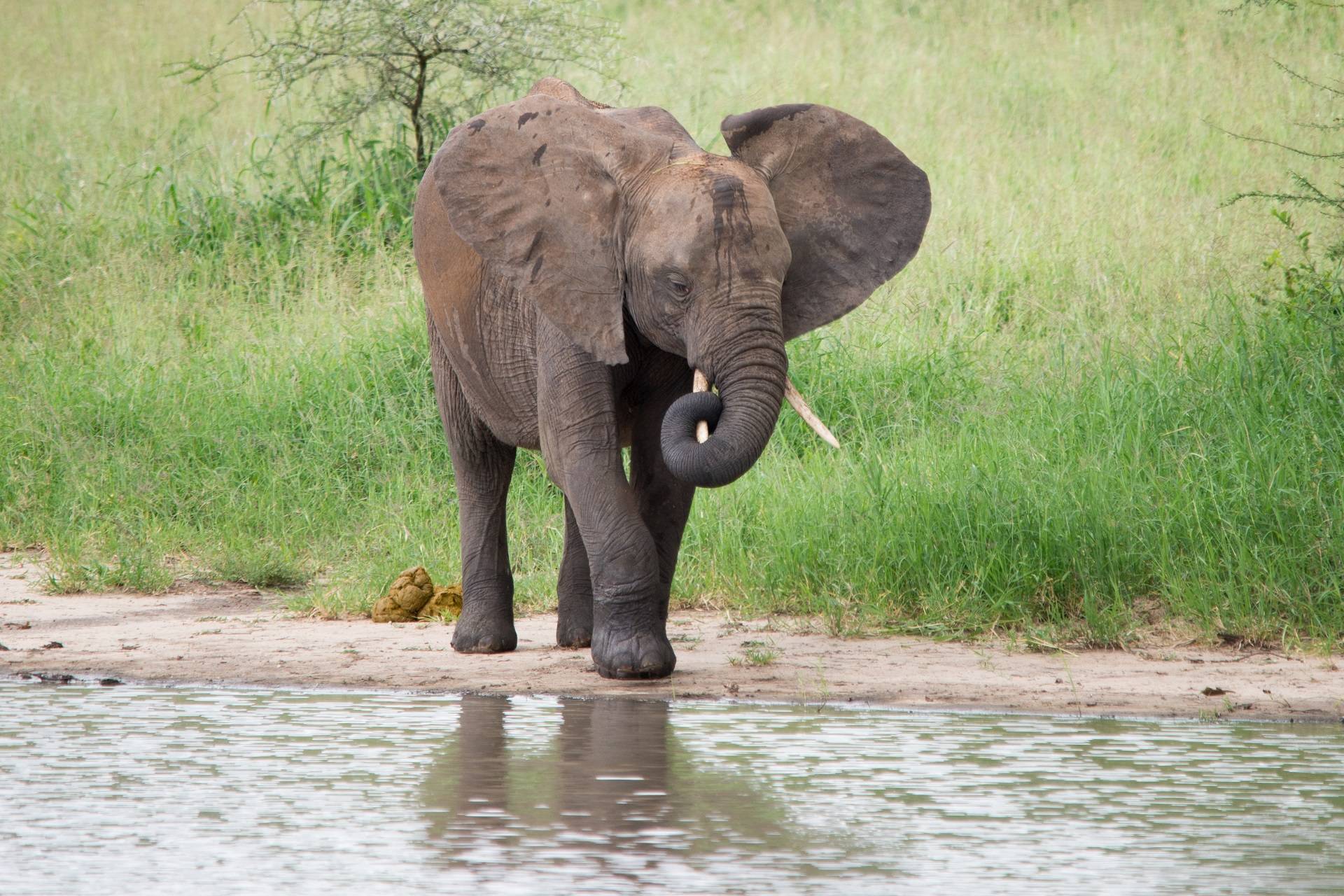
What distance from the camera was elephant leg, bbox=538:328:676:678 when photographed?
5980 millimetres

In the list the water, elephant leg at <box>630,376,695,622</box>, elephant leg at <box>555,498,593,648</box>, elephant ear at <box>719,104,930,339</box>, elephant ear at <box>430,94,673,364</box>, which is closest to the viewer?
the water

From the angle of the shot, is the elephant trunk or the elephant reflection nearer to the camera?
the elephant reflection

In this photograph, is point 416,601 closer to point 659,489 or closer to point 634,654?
point 659,489

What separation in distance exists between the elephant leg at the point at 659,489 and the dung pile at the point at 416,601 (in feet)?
5.52

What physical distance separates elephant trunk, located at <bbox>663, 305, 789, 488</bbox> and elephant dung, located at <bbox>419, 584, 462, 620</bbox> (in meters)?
2.60

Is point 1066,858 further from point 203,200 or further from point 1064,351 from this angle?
point 203,200

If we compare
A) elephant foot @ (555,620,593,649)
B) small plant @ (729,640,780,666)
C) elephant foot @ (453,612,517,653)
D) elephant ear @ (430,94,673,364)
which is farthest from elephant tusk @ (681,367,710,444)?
elephant foot @ (453,612,517,653)

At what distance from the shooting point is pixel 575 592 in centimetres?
694

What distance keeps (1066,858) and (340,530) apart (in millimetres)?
5799

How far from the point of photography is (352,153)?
13922 mm

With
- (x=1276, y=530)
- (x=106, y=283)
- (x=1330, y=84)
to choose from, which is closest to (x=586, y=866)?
(x=1276, y=530)

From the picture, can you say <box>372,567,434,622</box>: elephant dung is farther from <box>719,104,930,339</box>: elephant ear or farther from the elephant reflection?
<box>719,104,930,339</box>: elephant ear

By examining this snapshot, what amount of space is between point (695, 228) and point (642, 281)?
11.8 inches

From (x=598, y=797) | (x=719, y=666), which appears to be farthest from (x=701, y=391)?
(x=598, y=797)
